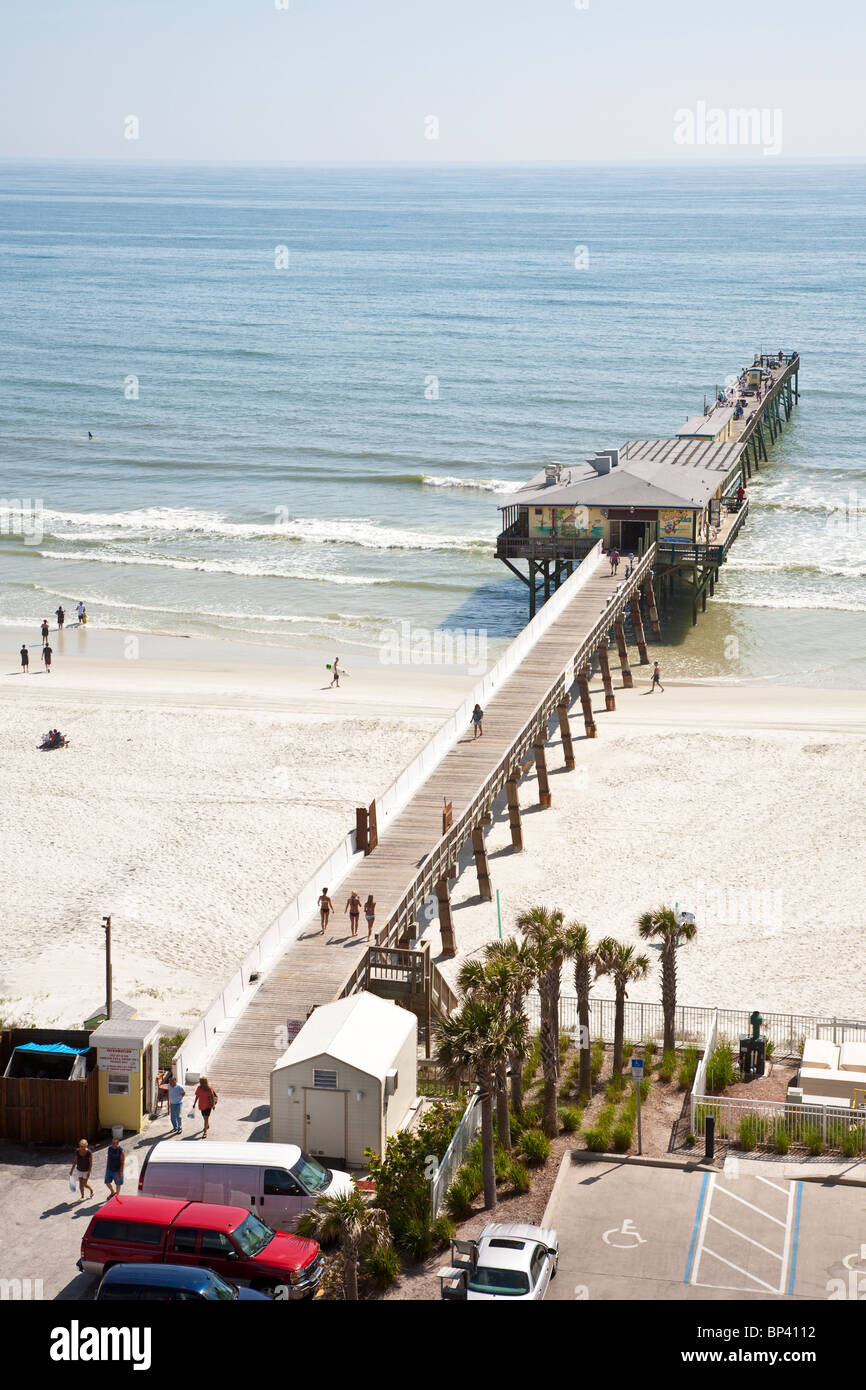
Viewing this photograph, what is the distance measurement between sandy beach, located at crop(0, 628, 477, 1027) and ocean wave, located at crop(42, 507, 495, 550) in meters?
12.7

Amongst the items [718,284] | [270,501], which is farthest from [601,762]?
[718,284]

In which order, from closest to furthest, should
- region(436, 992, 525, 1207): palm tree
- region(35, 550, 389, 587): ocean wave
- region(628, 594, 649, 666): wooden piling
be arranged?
region(436, 992, 525, 1207): palm tree < region(628, 594, 649, 666): wooden piling < region(35, 550, 389, 587): ocean wave

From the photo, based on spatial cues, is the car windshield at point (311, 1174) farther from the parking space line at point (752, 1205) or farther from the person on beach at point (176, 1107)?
the parking space line at point (752, 1205)

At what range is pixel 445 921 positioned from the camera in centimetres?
2748

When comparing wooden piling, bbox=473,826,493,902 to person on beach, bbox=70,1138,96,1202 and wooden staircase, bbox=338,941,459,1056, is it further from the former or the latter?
person on beach, bbox=70,1138,96,1202

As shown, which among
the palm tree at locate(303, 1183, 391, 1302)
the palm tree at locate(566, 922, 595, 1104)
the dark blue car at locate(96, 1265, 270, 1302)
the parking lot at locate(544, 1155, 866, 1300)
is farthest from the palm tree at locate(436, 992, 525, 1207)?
the dark blue car at locate(96, 1265, 270, 1302)

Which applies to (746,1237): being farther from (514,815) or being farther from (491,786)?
(514,815)

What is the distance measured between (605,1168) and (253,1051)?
531 centimetres

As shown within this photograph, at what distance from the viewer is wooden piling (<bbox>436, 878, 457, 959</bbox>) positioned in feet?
89.6

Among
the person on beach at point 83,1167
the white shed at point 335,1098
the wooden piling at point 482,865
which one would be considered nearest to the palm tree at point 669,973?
the white shed at point 335,1098

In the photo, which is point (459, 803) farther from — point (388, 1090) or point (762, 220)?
point (762, 220)

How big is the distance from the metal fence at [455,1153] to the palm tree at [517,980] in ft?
2.93

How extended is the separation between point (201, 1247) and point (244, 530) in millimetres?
47319

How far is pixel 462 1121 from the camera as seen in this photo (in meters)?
18.9
